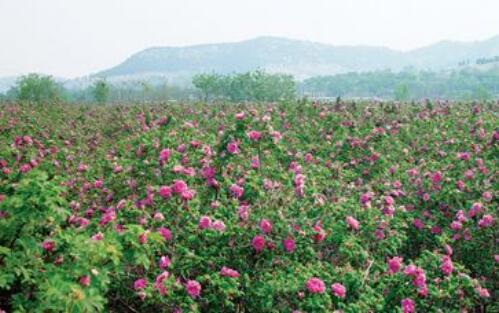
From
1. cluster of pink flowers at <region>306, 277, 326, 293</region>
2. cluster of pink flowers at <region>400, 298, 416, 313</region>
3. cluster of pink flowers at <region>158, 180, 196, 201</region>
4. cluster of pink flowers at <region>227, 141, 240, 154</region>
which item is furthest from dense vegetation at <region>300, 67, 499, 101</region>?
cluster of pink flowers at <region>306, 277, 326, 293</region>

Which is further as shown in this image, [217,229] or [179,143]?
[179,143]

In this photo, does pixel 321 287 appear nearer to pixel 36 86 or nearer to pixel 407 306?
pixel 407 306

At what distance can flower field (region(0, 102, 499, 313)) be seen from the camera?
360 centimetres

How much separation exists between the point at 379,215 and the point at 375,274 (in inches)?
38.6

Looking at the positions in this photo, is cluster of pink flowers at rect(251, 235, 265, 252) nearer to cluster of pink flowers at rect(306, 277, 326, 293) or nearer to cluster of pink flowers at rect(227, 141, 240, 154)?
cluster of pink flowers at rect(306, 277, 326, 293)

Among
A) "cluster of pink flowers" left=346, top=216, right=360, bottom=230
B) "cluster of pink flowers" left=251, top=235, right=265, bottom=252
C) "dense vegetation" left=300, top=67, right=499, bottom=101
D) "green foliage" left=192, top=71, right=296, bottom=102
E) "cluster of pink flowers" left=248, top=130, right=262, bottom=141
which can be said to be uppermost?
"cluster of pink flowers" left=248, top=130, right=262, bottom=141

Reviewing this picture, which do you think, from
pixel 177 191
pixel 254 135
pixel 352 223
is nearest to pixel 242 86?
pixel 254 135

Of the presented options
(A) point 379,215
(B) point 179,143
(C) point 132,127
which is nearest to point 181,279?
(A) point 379,215

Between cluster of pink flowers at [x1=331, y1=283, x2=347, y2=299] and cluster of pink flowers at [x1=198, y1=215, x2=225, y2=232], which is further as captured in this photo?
cluster of pink flowers at [x1=198, y1=215, x2=225, y2=232]

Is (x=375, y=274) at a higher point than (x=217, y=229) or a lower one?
lower

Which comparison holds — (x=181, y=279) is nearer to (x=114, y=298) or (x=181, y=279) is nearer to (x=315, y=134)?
(x=114, y=298)

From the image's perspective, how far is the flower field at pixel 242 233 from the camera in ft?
11.8

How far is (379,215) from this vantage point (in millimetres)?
5395

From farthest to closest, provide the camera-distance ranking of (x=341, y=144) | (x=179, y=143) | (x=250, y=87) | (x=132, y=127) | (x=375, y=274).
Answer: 1. (x=250, y=87)
2. (x=132, y=127)
3. (x=341, y=144)
4. (x=179, y=143)
5. (x=375, y=274)
